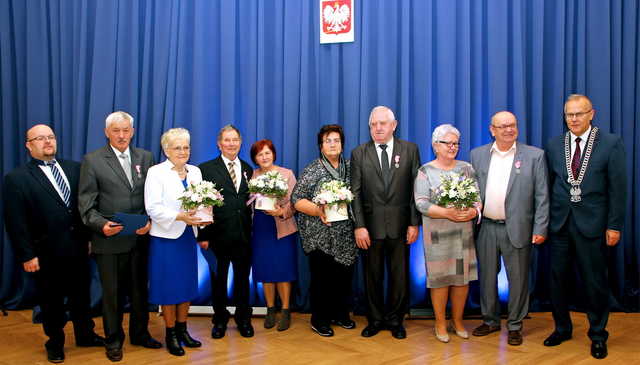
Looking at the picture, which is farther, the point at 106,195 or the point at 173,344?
the point at 173,344

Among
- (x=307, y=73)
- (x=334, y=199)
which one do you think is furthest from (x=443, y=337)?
(x=307, y=73)

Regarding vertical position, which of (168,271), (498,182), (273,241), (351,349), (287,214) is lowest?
(351,349)

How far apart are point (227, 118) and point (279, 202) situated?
1.43 m

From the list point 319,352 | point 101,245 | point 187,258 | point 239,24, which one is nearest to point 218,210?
point 187,258

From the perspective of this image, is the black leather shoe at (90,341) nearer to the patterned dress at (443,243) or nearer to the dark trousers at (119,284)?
the dark trousers at (119,284)

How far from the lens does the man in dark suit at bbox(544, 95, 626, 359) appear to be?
4129 mm

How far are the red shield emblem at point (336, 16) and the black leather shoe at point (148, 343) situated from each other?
3.33 m

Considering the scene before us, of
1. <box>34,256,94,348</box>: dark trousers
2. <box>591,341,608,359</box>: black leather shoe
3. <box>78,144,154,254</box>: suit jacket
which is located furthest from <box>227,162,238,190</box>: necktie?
<box>591,341,608,359</box>: black leather shoe

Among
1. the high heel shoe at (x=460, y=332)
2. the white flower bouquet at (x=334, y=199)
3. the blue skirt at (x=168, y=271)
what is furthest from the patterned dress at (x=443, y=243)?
the blue skirt at (x=168, y=271)

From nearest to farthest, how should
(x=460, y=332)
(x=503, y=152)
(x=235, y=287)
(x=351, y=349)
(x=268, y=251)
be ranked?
(x=351, y=349) < (x=503, y=152) < (x=460, y=332) < (x=235, y=287) < (x=268, y=251)

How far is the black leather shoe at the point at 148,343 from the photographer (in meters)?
4.37

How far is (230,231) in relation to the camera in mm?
4570

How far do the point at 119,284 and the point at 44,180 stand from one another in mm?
951

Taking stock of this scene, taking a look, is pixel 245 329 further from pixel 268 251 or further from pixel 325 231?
pixel 325 231
